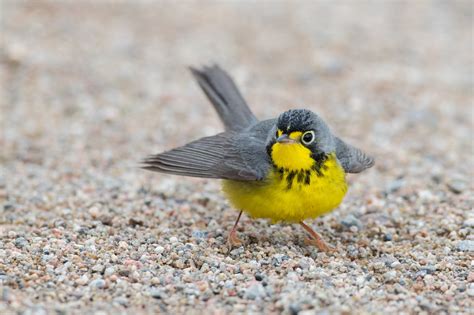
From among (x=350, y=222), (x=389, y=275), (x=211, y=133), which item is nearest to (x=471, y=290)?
(x=389, y=275)

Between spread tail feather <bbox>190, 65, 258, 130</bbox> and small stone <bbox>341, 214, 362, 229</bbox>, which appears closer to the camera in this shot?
small stone <bbox>341, 214, 362, 229</bbox>

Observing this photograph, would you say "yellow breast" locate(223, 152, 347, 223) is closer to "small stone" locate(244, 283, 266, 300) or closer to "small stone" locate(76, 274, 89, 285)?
"small stone" locate(244, 283, 266, 300)

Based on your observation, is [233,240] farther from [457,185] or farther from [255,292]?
[457,185]

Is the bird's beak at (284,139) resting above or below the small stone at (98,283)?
above

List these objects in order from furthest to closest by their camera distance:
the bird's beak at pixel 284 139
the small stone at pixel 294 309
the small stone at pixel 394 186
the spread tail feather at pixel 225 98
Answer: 1. the small stone at pixel 394 186
2. the spread tail feather at pixel 225 98
3. the bird's beak at pixel 284 139
4. the small stone at pixel 294 309

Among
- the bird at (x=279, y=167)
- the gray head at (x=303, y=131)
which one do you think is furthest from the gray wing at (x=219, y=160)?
the gray head at (x=303, y=131)

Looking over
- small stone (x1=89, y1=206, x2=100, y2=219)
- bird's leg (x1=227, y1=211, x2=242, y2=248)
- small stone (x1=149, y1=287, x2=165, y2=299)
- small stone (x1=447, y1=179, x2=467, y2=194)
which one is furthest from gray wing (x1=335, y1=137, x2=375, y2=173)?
small stone (x1=89, y1=206, x2=100, y2=219)

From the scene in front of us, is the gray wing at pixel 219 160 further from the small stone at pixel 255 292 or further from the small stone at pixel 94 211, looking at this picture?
the small stone at pixel 255 292

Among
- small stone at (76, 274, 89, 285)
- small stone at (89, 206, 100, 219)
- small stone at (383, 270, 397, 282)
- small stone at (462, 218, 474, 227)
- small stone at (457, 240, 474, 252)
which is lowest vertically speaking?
small stone at (76, 274, 89, 285)
